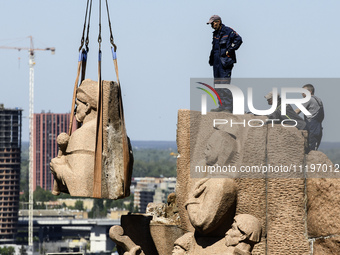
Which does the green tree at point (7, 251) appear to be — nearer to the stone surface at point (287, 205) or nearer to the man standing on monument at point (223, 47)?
the man standing on monument at point (223, 47)

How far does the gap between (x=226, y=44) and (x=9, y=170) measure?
539ft

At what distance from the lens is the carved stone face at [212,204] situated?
1648 centimetres

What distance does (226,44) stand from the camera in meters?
18.8

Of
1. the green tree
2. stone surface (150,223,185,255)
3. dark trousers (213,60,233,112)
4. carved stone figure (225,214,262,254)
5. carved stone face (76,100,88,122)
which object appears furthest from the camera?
the green tree

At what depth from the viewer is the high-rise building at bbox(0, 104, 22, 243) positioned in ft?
591

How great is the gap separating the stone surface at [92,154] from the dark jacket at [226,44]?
1.80 meters

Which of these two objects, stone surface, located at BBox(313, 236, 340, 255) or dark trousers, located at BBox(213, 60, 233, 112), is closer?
stone surface, located at BBox(313, 236, 340, 255)

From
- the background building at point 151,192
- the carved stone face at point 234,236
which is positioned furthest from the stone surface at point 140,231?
the background building at point 151,192

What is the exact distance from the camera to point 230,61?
1873 centimetres

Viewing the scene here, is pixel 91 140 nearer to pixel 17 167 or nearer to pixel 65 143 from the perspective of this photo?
pixel 65 143

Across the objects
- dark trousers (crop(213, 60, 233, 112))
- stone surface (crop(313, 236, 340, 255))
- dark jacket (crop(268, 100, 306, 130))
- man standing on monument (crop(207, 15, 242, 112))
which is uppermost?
man standing on monument (crop(207, 15, 242, 112))

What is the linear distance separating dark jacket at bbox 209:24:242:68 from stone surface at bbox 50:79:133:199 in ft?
5.89

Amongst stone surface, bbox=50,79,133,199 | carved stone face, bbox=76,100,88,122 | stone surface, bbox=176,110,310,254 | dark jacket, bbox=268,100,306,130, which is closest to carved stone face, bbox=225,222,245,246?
stone surface, bbox=176,110,310,254

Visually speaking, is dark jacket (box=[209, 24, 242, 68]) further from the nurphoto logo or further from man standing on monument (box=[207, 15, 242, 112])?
the nurphoto logo
